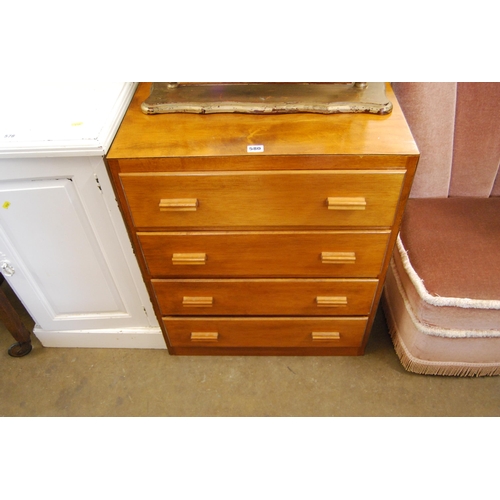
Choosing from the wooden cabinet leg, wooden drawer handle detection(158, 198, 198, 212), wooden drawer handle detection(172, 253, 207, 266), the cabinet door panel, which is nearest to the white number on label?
wooden drawer handle detection(158, 198, 198, 212)

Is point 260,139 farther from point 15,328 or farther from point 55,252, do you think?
point 15,328

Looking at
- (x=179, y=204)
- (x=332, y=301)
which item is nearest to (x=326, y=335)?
(x=332, y=301)

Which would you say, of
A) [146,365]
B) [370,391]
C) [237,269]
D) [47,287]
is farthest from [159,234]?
[370,391]

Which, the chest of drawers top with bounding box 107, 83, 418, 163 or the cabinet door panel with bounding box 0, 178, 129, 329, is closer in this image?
the chest of drawers top with bounding box 107, 83, 418, 163

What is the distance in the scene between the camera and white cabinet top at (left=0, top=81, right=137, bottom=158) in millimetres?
874

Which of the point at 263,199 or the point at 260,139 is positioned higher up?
the point at 260,139

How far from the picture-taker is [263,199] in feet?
3.00

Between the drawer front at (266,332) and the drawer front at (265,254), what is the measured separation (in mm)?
212

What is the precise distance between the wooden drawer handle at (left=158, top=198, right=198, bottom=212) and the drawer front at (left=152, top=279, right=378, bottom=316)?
0.28 meters

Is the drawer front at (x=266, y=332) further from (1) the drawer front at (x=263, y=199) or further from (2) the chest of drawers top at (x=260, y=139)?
(2) the chest of drawers top at (x=260, y=139)

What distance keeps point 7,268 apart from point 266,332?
86 cm

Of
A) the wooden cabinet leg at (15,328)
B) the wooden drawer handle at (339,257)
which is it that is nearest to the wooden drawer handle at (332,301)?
the wooden drawer handle at (339,257)

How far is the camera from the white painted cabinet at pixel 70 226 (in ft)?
2.94

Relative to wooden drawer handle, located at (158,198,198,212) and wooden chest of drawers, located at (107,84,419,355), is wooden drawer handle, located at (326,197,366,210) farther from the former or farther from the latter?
wooden drawer handle, located at (158,198,198,212)
